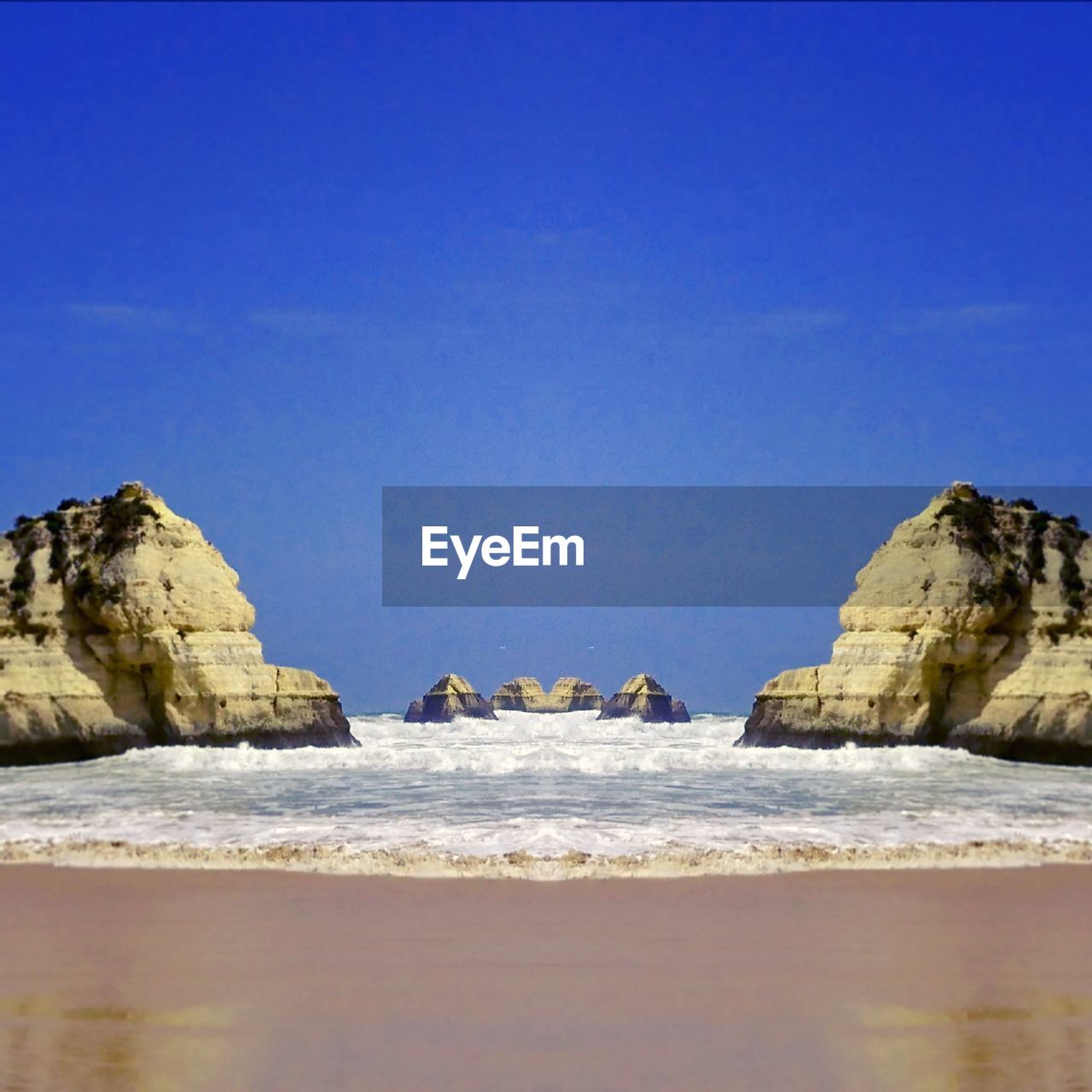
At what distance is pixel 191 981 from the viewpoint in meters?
6.15

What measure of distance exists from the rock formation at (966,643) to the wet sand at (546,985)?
2093 centimetres

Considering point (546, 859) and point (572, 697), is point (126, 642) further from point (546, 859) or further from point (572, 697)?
point (572, 697)

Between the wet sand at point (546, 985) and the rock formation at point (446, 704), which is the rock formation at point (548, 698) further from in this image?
the wet sand at point (546, 985)

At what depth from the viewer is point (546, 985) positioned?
6070mm

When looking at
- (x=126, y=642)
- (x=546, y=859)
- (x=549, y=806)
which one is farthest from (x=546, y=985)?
(x=126, y=642)

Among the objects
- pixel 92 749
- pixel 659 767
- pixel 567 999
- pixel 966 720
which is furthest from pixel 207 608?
pixel 567 999

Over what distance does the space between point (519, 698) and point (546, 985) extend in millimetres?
98043

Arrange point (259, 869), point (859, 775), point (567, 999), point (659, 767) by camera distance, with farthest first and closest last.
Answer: point (659, 767) < point (859, 775) < point (259, 869) < point (567, 999)

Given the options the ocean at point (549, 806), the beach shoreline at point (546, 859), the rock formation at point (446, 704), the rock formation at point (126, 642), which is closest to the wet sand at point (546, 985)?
the beach shoreline at point (546, 859)

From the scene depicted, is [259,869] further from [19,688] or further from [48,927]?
[19,688]

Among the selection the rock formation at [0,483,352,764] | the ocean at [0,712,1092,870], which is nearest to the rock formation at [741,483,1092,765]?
the ocean at [0,712,1092,870]

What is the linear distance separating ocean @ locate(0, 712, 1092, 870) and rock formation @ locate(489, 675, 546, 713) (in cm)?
7679

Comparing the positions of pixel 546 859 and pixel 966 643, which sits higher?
pixel 966 643

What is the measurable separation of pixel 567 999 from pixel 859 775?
16977mm
